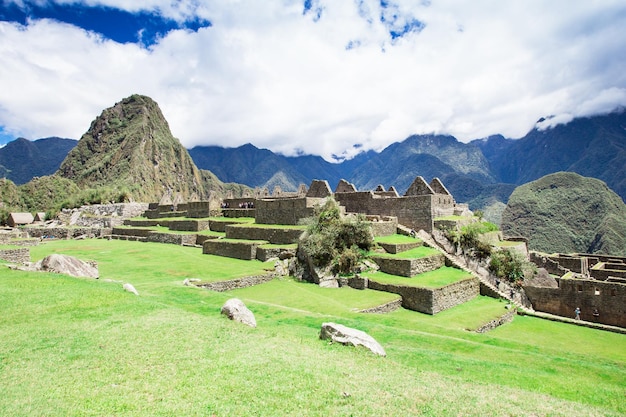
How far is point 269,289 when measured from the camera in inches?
640

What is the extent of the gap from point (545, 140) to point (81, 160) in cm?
20502

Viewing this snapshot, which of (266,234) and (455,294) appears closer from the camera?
(455,294)

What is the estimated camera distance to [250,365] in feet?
19.8

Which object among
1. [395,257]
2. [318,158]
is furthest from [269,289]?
[318,158]

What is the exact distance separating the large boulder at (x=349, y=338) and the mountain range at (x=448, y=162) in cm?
8936

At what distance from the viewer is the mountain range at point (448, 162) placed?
4402 inches

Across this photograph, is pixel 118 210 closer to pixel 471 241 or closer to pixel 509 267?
pixel 471 241

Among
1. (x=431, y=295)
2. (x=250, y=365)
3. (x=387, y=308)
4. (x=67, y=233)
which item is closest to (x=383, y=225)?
(x=431, y=295)

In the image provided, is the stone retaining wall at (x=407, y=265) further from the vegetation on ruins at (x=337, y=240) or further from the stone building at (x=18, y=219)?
the stone building at (x=18, y=219)

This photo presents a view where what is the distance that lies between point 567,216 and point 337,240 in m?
76.6

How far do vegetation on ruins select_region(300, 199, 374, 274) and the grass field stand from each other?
5824mm

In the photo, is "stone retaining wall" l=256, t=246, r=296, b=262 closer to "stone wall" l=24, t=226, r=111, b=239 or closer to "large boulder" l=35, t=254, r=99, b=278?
"large boulder" l=35, t=254, r=99, b=278

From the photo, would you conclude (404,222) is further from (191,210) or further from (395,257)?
(191,210)

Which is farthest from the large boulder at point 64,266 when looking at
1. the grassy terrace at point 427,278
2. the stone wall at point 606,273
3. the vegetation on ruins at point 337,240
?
the stone wall at point 606,273
